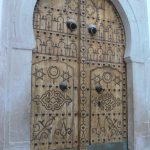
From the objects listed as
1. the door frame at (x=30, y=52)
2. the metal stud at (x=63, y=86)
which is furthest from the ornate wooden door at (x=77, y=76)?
the door frame at (x=30, y=52)

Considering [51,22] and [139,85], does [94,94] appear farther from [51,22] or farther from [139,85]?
[51,22]

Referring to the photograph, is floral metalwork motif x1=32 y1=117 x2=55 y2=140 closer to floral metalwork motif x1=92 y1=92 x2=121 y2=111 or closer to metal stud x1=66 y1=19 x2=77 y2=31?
floral metalwork motif x1=92 y1=92 x2=121 y2=111


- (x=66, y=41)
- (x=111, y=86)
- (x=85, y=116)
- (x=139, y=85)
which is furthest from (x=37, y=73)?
(x=139, y=85)

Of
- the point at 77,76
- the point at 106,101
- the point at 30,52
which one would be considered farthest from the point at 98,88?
the point at 30,52

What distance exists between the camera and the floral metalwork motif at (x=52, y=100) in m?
3.54

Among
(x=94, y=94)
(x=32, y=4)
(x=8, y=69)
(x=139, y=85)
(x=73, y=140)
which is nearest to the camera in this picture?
(x=8, y=69)

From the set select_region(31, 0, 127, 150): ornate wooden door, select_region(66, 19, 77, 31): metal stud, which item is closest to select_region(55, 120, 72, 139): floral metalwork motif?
select_region(31, 0, 127, 150): ornate wooden door

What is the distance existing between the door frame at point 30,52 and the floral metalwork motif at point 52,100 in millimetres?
239

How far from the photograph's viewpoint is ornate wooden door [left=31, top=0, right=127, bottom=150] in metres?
3.57

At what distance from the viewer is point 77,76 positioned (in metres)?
3.84

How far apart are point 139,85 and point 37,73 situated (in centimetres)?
148

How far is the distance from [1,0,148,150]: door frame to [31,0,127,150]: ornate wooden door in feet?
0.36

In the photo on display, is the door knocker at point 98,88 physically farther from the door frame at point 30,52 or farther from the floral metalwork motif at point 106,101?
the door frame at point 30,52

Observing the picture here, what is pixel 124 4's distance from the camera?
13.8 ft
